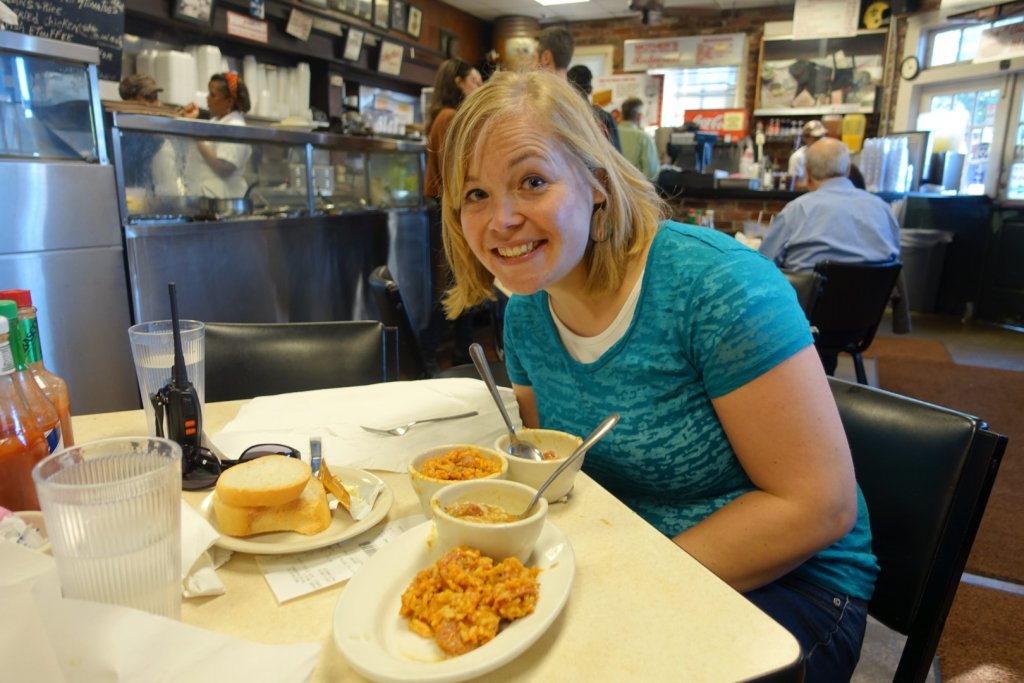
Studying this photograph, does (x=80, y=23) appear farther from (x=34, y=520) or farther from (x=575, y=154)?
(x=34, y=520)

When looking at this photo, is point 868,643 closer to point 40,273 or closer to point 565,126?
point 565,126

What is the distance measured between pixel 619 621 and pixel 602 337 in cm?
56

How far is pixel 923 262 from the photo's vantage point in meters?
6.49

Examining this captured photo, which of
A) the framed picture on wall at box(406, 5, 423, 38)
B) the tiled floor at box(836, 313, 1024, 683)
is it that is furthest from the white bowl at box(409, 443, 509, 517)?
the framed picture on wall at box(406, 5, 423, 38)

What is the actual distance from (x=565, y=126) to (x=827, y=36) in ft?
25.6

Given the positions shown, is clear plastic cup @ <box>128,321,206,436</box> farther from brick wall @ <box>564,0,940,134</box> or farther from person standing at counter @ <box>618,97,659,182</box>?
brick wall @ <box>564,0,940,134</box>

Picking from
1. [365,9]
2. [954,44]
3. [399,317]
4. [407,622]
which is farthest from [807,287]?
[954,44]

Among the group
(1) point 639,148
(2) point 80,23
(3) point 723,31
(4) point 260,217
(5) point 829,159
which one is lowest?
(4) point 260,217

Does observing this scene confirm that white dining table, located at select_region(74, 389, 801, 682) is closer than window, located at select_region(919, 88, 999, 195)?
Yes

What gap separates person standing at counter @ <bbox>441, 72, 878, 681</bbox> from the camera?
38.5 inches

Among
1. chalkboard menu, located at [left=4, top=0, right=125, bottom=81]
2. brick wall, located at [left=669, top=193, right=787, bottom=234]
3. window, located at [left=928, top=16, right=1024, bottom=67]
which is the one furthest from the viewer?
window, located at [left=928, top=16, right=1024, bottom=67]

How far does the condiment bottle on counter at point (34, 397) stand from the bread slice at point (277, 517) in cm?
21

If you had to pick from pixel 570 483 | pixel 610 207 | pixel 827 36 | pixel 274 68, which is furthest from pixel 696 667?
pixel 827 36

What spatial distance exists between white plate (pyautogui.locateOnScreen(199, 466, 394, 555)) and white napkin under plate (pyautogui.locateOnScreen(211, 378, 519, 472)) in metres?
0.17
